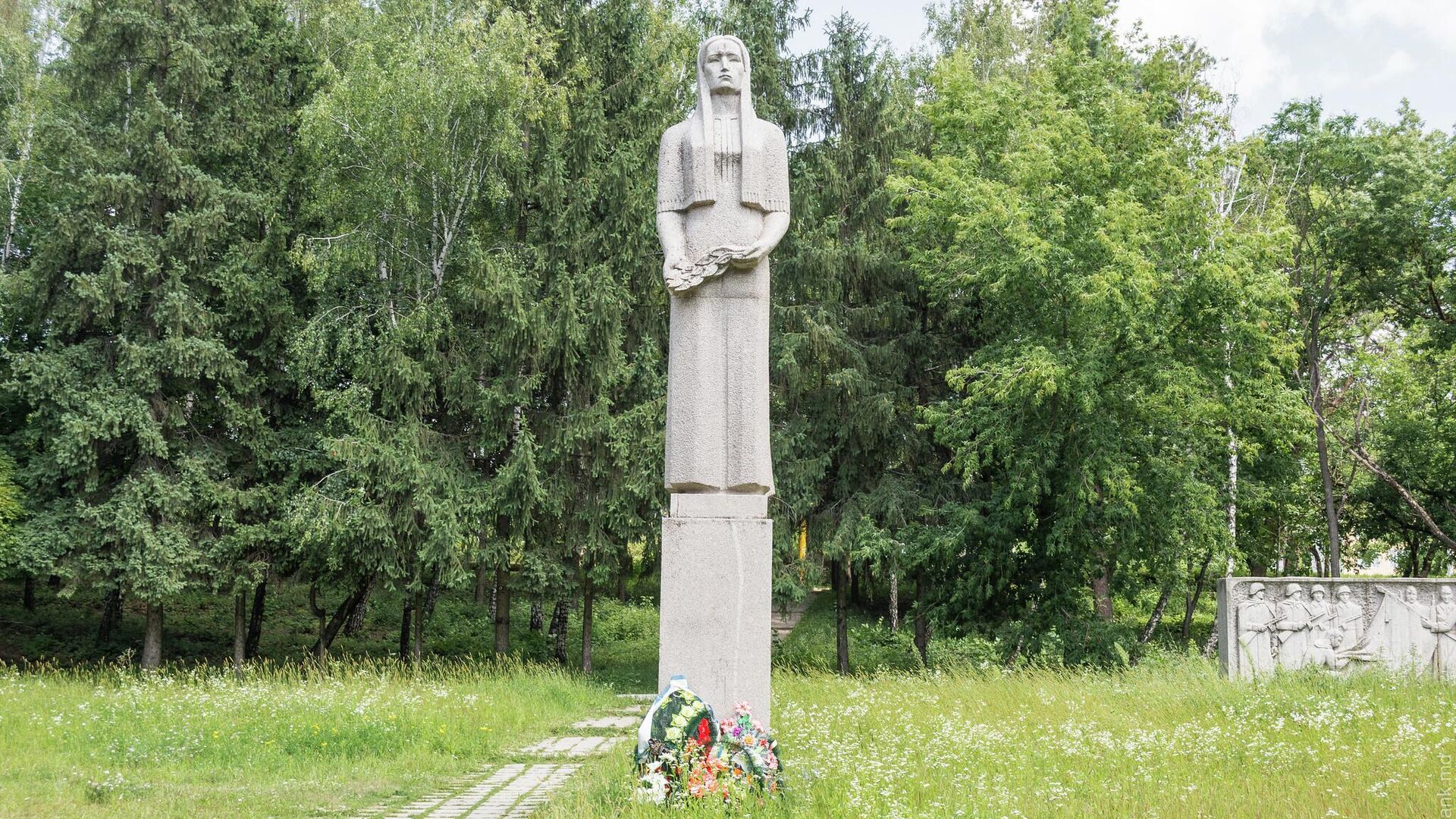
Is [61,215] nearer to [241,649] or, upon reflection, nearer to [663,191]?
[241,649]

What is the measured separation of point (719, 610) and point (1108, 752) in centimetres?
280

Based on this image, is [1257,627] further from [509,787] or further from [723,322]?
[509,787]

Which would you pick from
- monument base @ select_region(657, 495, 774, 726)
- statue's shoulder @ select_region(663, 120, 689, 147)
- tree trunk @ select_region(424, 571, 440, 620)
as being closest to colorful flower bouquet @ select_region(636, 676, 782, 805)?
monument base @ select_region(657, 495, 774, 726)

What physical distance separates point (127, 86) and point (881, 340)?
44.8 ft

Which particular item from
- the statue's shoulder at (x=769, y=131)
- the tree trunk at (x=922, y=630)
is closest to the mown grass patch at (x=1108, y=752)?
the statue's shoulder at (x=769, y=131)

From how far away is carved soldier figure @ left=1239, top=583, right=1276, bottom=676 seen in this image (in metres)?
12.8

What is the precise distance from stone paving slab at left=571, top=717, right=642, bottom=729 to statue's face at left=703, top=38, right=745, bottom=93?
22.6 feet

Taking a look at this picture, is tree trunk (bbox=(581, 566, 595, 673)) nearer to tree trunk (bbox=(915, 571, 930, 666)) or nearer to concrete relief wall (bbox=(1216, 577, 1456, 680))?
tree trunk (bbox=(915, 571, 930, 666))

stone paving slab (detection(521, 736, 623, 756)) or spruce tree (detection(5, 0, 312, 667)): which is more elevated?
spruce tree (detection(5, 0, 312, 667))

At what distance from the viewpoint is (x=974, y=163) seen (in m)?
17.4

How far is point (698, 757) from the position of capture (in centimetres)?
539

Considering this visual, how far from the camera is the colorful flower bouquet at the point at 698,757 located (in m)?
5.16

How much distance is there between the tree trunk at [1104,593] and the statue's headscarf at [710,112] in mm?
12271

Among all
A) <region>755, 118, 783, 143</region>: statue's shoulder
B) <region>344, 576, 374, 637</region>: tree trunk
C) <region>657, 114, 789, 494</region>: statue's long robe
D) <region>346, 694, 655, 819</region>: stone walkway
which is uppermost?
<region>755, 118, 783, 143</region>: statue's shoulder
